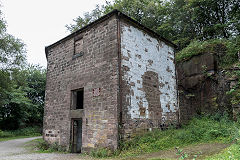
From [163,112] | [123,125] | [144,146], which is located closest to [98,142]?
[123,125]

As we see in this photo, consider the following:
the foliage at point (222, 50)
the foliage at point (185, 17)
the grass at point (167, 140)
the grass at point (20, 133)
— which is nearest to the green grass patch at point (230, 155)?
the grass at point (167, 140)

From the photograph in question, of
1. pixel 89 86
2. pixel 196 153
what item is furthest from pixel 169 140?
pixel 89 86

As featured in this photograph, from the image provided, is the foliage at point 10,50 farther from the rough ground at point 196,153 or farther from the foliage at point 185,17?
the rough ground at point 196,153

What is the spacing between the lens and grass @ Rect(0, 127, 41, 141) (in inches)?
707

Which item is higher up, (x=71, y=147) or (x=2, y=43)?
(x=2, y=43)

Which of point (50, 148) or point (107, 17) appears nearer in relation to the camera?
point (107, 17)

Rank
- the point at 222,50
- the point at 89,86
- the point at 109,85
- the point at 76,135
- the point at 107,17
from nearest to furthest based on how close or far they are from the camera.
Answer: the point at 109,85, the point at 107,17, the point at 89,86, the point at 76,135, the point at 222,50

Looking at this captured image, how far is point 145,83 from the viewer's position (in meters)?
8.68

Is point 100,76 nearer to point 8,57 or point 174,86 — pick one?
point 174,86

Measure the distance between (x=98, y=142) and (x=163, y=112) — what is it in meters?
3.59

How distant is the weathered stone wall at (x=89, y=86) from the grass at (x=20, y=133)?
1047 cm

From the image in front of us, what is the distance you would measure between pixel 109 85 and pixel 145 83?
1.89m

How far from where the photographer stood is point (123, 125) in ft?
→ 23.7

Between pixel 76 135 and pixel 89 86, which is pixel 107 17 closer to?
pixel 89 86
